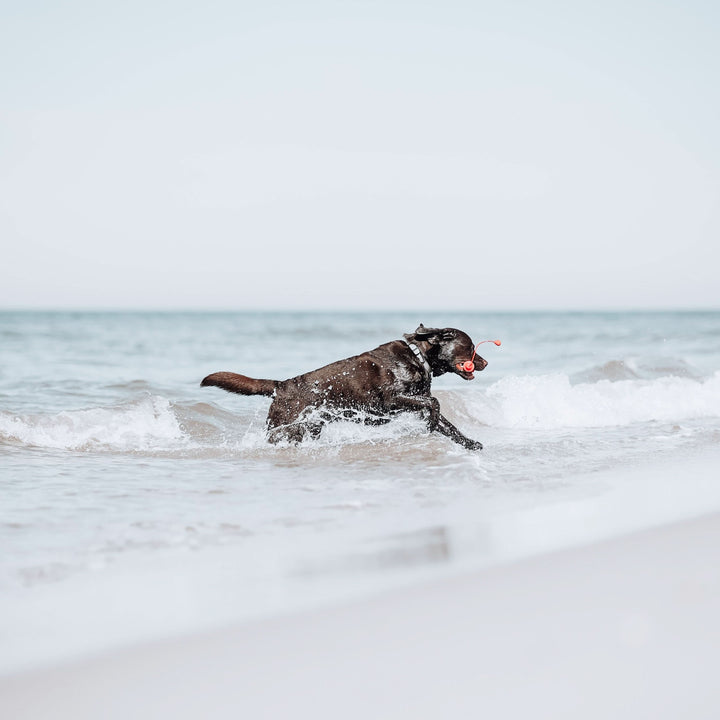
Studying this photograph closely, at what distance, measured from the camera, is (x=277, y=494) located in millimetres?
4824

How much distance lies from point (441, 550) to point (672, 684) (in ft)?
4.67

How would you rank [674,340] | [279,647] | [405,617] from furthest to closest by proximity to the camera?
[674,340] < [405,617] < [279,647]

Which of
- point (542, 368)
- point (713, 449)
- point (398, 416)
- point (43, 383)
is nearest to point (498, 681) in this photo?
point (398, 416)

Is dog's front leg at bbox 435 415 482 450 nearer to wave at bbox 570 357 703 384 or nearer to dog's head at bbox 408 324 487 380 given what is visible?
dog's head at bbox 408 324 487 380

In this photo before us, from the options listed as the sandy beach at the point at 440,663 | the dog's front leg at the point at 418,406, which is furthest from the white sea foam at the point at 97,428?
the sandy beach at the point at 440,663

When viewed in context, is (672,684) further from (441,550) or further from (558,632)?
(441,550)

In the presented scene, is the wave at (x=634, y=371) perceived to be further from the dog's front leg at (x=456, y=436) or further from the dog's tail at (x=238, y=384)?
the dog's tail at (x=238, y=384)

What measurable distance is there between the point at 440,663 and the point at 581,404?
23.4ft

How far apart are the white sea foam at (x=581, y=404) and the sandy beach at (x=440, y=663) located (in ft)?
19.2

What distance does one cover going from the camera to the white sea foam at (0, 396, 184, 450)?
709 centimetres

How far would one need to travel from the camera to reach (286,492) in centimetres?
488

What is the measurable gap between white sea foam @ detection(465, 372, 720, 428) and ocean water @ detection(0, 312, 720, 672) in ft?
0.10

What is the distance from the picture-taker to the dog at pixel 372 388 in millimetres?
6410

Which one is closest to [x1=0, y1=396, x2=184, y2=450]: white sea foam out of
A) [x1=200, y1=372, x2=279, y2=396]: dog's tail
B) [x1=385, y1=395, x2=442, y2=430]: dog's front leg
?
[x1=200, y1=372, x2=279, y2=396]: dog's tail
